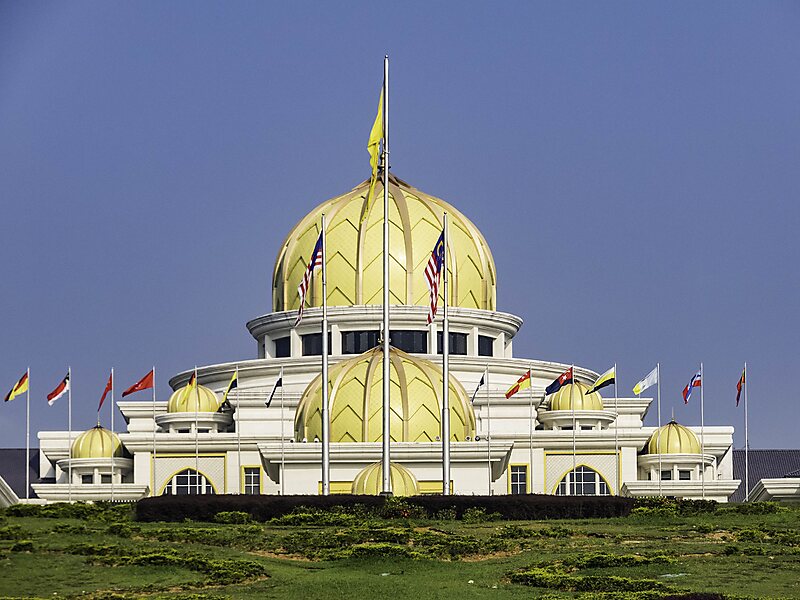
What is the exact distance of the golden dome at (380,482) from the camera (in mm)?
53281

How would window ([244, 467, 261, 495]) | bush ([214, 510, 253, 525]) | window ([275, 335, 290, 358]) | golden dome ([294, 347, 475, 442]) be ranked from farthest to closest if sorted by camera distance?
window ([275, 335, 290, 358])
window ([244, 467, 261, 495])
golden dome ([294, 347, 475, 442])
bush ([214, 510, 253, 525])

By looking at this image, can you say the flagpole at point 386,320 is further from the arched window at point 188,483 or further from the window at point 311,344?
the window at point 311,344

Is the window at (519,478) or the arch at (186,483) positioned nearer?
the window at (519,478)

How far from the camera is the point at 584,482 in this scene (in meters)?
65.6

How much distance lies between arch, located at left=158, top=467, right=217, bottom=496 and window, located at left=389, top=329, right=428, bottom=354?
946 cm

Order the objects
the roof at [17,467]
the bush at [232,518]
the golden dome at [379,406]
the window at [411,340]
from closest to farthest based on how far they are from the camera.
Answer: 1. the bush at [232,518]
2. the golden dome at [379,406]
3. the window at [411,340]
4. the roof at [17,467]

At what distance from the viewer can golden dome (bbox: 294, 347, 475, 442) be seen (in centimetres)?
6156

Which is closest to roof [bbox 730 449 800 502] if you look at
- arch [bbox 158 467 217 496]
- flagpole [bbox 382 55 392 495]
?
arch [bbox 158 467 217 496]

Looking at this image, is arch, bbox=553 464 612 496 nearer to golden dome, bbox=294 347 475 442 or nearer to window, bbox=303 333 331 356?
golden dome, bbox=294 347 475 442

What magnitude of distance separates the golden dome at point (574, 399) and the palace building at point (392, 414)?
0.05 meters

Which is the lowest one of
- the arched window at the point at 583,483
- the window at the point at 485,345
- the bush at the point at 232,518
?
the bush at the point at 232,518

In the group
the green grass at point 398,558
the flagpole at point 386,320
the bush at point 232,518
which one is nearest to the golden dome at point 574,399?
the flagpole at point 386,320

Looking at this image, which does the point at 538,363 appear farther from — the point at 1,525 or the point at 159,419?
the point at 1,525

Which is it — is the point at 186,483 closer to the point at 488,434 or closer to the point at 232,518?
the point at 488,434
